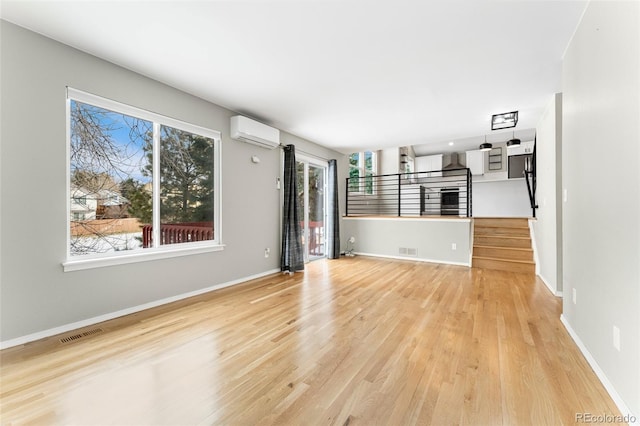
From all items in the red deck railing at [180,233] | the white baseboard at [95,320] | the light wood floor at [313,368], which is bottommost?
the light wood floor at [313,368]

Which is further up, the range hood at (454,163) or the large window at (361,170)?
the range hood at (454,163)

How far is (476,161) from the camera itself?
867 centimetres

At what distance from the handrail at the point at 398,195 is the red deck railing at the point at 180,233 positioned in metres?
4.00

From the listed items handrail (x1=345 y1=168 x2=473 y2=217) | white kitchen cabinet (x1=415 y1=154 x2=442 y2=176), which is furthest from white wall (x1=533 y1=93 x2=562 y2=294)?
white kitchen cabinet (x1=415 y1=154 x2=442 y2=176)

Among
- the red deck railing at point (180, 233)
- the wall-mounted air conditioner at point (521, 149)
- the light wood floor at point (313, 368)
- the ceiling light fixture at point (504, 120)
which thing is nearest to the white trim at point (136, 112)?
the red deck railing at point (180, 233)

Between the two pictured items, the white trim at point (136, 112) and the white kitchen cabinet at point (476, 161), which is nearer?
the white trim at point (136, 112)

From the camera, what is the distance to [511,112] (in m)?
4.02

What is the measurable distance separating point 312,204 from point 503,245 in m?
3.94

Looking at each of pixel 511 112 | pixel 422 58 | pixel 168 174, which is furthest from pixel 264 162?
pixel 511 112

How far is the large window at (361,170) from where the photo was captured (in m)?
7.43

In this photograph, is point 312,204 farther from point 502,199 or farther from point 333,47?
point 502,199

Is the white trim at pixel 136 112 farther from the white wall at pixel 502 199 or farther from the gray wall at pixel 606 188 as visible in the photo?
the white wall at pixel 502 199

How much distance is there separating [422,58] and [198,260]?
136 inches

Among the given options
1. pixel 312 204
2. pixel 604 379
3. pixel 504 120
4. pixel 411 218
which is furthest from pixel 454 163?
pixel 604 379
